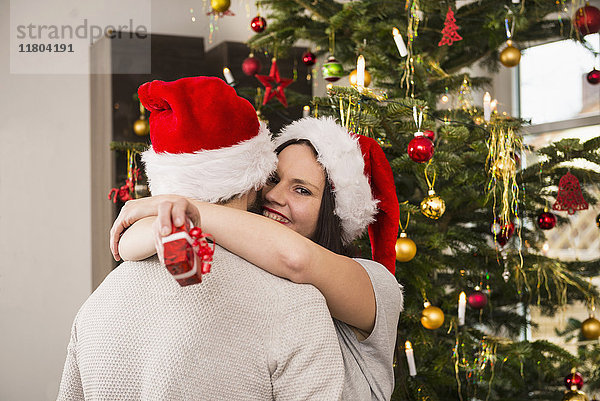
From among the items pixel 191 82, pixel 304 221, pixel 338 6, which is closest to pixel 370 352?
pixel 304 221

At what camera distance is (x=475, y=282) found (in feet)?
6.85

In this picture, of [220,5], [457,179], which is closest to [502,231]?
[457,179]

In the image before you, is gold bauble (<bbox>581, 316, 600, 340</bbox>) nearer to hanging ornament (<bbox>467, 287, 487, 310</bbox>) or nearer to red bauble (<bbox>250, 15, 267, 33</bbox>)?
hanging ornament (<bbox>467, 287, 487, 310</bbox>)

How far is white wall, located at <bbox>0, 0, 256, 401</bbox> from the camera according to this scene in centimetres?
240

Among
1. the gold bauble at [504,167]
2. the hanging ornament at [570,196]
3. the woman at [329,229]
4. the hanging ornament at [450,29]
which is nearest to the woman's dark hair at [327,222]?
the woman at [329,229]

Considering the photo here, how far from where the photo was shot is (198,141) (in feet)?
3.16

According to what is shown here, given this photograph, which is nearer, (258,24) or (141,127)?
(258,24)

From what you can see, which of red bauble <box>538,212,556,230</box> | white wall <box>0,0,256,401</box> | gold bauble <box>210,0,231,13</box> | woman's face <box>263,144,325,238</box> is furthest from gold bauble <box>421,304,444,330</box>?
white wall <box>0,0,256,401</box>

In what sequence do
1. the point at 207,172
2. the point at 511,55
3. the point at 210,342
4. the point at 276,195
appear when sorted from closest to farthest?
the point at 210,342, the point at 207,172, the point at 276,195, the point at 511,55

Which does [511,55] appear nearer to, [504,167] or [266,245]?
[504,167]

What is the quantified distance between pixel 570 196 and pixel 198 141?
4.42 ft

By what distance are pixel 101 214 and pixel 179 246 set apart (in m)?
2.08

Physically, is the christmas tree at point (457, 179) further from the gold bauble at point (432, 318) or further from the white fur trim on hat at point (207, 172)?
the white fur trim on hat at point (207, 172)

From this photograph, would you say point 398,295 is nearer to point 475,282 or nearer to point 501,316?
point 475,282
